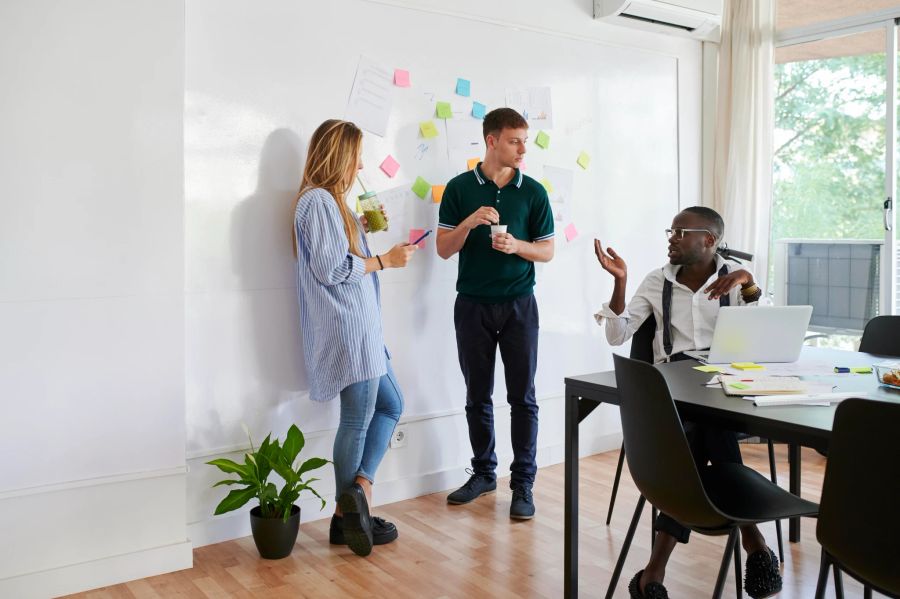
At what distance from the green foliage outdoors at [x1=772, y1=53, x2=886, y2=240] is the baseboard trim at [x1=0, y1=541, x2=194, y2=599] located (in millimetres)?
3567

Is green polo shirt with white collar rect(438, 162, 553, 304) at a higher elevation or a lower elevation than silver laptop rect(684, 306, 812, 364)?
higher

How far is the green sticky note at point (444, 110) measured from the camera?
3.64m

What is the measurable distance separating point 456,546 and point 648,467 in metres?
1.15

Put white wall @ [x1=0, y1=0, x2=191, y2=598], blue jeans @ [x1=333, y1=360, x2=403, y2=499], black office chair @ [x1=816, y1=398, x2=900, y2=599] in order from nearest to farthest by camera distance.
Answer: 1. black office chair @ [x1=816, y1=398, x2=900, y2=599]
2. white wall @ [x1=0, y1=0, x2=191, y2=598]
3. blue jeans @ [x1=333, y1=360, x2=403, y2=499]

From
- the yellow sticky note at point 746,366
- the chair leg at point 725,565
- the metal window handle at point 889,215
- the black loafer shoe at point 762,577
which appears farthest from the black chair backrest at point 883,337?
the metal window handle at point 889,215

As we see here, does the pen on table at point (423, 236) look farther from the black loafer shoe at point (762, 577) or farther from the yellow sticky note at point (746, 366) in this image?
the black loafer shoe at point (762, 577)

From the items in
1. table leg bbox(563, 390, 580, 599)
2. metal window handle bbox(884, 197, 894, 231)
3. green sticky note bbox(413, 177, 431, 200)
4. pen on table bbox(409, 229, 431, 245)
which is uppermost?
green sticky note bbox(413, 177, 431, 200)

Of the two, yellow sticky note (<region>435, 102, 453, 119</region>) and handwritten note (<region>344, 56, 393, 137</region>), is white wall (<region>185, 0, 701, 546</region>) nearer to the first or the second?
handwritten note (<region>344, 56, 393, 137</region>)

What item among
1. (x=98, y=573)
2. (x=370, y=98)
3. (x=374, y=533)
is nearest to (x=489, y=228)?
(x=370, y=98)

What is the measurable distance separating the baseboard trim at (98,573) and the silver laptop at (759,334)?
188 cm

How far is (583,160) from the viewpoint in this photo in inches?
165

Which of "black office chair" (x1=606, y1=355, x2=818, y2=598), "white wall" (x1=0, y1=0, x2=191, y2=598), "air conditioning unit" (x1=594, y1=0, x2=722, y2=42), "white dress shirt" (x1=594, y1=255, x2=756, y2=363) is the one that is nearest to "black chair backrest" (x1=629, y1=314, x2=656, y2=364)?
"white dress shirt" (x1=594, y1=255, x2=756, y2=363)

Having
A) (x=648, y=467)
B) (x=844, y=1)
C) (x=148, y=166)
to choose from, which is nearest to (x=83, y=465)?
(x=148, y=166)

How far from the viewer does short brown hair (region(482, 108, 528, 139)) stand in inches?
134
